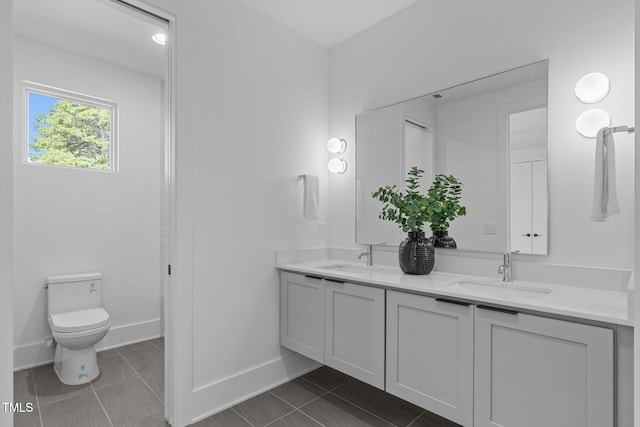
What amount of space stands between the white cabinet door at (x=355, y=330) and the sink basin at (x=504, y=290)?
0.46m

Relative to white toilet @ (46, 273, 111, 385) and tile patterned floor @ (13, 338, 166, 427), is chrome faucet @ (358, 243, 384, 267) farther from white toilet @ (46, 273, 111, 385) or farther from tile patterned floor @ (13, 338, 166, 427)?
white toilet @ (46, 273, 111, 385)

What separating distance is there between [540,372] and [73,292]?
128 inches

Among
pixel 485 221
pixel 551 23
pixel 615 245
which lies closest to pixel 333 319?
pixel 485 221

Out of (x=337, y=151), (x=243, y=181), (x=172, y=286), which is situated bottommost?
(x=172, y=286)

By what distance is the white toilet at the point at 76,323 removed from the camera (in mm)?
2387

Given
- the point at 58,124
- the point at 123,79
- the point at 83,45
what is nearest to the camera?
the point at 83,45

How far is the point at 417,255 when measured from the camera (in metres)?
2.04

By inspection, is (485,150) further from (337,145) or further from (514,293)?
(337,145)

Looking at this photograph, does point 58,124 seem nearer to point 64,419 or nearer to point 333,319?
point 64,419

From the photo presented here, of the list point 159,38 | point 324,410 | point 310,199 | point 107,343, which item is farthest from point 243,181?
point 107,343

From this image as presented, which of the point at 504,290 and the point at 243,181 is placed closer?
the point at 504,290

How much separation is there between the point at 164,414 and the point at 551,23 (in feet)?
10.2

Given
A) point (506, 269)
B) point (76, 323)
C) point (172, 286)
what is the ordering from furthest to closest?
point (76, 323), point (172, 286), point (506, 269)

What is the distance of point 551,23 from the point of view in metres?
1.74
